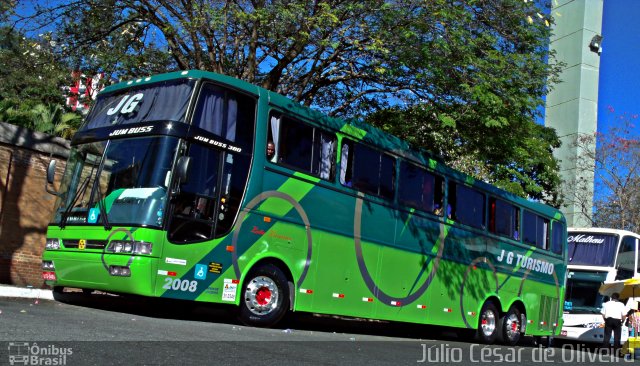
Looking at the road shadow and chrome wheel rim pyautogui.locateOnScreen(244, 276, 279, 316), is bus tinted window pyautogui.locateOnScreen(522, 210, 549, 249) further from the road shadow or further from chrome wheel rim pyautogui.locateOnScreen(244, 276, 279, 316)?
chrome wheel rim pyautogui.locateOnScreen(244, 276, 279, 316)

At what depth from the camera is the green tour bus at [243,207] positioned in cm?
982

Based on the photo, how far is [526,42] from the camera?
16.7m

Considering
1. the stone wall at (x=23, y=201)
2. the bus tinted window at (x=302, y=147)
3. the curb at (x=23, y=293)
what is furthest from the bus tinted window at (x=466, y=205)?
the stone wall at (x=23, y=201)

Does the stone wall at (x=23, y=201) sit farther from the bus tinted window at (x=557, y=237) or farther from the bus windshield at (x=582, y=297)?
the bus windshield at (x=582, y=297)

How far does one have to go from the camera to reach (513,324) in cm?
1739

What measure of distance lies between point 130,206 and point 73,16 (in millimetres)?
8924

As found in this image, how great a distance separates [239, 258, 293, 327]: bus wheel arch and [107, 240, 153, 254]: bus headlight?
5.70 ft

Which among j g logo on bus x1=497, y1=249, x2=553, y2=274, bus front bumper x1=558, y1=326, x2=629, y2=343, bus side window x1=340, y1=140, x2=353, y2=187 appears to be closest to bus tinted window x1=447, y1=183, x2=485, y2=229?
j g logo on bus x1=497, y1=249, x2=553, y2=274

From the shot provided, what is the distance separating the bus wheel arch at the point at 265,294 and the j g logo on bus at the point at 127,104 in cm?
307

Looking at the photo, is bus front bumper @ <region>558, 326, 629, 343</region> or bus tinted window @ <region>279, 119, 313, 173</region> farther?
bus front bumper @ <region>558, 326, 629, 343</region>

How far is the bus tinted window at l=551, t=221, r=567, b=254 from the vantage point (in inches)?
746

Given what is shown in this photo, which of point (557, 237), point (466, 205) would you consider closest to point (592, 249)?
point (557, 237)

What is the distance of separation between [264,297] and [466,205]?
6450 millimetres

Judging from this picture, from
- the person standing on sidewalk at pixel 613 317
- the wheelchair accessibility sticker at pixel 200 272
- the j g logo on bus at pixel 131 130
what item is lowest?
the person standing on sidewalk at pixel 613 317
